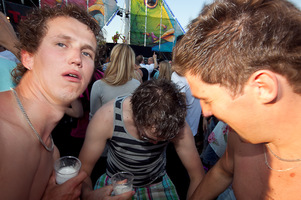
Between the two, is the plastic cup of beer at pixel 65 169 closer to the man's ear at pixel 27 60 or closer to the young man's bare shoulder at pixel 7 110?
the young man's bare shoulder at pixel 7 110

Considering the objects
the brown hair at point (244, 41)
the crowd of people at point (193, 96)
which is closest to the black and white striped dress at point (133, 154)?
the crowd of people at point (193, 96)

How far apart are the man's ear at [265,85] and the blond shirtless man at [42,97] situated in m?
1.03

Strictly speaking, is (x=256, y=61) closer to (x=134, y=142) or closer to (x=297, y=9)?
(x=297, y=9)

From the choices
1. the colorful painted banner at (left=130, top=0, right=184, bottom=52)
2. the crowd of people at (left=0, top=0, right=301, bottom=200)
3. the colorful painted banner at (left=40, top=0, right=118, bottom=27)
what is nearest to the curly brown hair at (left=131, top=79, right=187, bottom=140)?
the crowd of people at (left=0, top=0, right=301, bottom=200)

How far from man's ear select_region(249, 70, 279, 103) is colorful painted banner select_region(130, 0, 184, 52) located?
56.9ft

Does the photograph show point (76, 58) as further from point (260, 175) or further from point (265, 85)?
point (260, 175)

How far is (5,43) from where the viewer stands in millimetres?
1715

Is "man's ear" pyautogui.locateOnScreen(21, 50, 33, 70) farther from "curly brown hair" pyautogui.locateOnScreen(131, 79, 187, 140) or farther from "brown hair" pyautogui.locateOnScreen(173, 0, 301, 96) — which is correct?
"brown hair" pyautogui.locateOnScreen(173, 0, 301, 96)

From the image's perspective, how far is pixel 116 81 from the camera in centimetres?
295

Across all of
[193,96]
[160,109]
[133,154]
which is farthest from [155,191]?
[193,96]

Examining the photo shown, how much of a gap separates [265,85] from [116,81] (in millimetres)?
2416

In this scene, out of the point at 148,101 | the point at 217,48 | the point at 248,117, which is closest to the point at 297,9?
the point at 217,48

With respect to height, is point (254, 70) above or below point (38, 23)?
below

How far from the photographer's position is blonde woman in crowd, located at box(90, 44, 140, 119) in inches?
113
